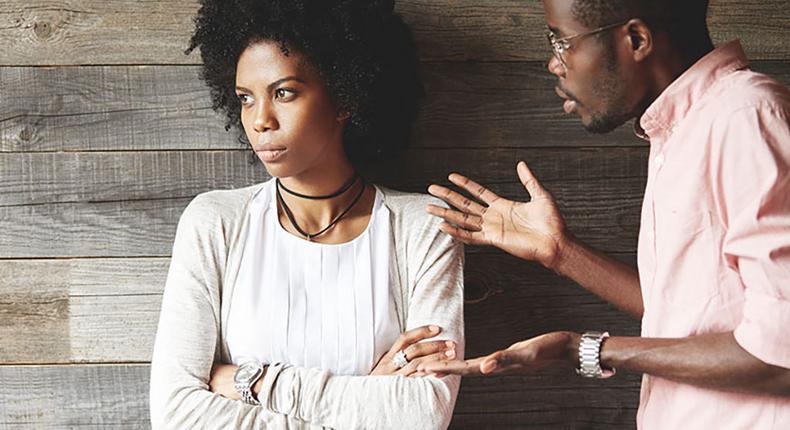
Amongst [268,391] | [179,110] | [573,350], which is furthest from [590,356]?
[179,110]

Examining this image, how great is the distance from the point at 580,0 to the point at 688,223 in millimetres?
351

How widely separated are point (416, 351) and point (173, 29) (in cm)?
82

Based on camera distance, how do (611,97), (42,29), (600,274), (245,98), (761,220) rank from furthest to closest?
(42,29) < (245,98) < (600,274) < (611,97) < (761,220)

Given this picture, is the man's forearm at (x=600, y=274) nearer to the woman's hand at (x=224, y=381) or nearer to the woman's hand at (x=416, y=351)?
the woman's hand at (x=416, y=351)

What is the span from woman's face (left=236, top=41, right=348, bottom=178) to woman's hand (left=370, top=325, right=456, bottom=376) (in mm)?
353

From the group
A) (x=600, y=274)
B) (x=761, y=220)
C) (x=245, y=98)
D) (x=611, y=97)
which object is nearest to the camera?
(x=761, y=220)

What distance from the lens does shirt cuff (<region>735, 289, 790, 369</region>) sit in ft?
3.81

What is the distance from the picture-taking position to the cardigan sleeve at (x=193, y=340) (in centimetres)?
164

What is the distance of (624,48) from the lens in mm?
1354

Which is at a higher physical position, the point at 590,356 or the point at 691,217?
the point at 691,217

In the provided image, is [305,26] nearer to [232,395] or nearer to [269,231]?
[269,231]

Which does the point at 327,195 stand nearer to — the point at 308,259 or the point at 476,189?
the point at 308,259

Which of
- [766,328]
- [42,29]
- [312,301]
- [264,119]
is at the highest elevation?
[42,29]

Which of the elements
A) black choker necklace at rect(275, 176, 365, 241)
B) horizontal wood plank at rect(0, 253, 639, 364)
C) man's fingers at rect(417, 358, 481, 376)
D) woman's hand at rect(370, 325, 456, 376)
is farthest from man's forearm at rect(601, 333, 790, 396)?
horizontal wood plank at rect(0, 253, 639, 364)
